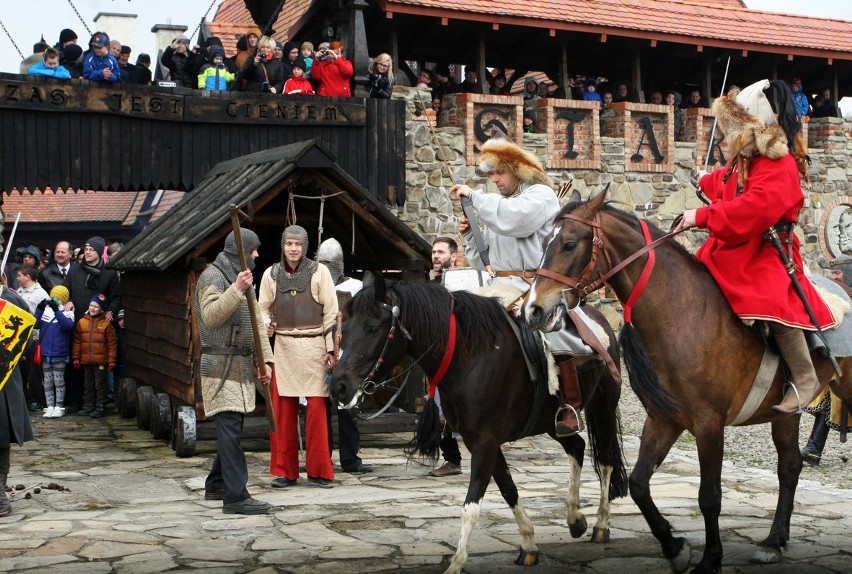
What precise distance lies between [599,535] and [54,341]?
8.11 m

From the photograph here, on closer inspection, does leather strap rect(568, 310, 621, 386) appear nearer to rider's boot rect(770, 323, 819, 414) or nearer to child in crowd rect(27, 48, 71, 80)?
rider's boot rect(770, 323, 819, 414)

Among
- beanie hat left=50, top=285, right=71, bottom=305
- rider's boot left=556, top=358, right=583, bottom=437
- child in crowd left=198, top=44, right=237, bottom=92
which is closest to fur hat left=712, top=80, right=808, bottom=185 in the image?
rider's boot left=556, top=358, right=583, bottom=437

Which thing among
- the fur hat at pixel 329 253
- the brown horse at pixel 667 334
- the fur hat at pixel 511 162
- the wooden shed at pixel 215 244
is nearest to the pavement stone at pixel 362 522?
the brown horse at pixel 667 334

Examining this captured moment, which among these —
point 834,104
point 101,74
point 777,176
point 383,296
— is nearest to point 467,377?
point 383,296

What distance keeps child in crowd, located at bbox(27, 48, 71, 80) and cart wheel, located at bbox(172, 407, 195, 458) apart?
5.81 meters

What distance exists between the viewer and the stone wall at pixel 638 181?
689 inches

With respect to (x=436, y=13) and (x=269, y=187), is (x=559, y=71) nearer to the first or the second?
(x=436, y=13)

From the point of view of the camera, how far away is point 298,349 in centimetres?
909

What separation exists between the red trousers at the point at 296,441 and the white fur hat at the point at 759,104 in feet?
13.9

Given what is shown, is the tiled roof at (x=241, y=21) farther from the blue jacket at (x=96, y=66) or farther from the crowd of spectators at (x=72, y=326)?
the crowd of spectators at (x=72, y=326)

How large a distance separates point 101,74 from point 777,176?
10540 millimetres

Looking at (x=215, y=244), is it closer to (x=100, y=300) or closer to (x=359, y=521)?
(x=100, y=300)

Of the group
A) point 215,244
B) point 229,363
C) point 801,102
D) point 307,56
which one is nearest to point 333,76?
point 307,56

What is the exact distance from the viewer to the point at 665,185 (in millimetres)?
20000
